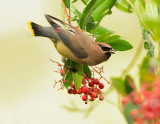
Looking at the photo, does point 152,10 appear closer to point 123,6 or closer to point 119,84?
point 123,6

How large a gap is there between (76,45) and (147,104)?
907 millimetres

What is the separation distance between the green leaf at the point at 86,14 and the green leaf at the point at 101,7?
9 centimetres

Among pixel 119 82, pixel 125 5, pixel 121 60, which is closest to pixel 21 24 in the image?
pixel 121 60

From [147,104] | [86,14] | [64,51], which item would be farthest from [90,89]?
[147,104]

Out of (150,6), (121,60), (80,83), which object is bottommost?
(121,60)

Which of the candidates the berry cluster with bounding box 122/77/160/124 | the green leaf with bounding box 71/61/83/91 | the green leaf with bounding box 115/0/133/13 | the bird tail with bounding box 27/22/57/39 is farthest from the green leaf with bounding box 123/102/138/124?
the green leaf with bounding box 115/0/133/13

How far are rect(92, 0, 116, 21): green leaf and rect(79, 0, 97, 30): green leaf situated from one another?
0.29 ft

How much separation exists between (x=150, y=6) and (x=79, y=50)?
0.43 meters

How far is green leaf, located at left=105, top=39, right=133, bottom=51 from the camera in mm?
1671

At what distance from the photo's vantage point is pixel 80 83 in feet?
5.19

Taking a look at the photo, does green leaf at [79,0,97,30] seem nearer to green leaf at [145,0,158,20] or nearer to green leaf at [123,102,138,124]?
green leaf at [145,0,158,20]

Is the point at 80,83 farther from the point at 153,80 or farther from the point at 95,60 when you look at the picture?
the point at 153,80

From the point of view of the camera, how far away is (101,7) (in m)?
1.68

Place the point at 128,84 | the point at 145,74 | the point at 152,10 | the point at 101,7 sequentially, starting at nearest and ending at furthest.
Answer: the point at 145,74
the point at 128,84
the point at 152,10
the point at 101,7
